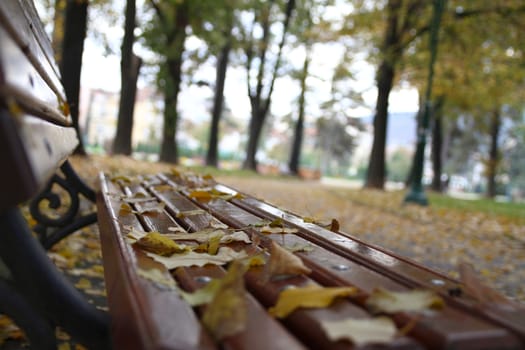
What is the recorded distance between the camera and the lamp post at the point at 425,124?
10.1 m

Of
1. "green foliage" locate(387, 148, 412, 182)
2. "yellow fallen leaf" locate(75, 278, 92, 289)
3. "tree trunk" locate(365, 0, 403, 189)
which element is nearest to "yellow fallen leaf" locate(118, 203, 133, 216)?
"yellow fallen leaf" locate(75, 278, 92, 289)

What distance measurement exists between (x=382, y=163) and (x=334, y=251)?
49.3 ft

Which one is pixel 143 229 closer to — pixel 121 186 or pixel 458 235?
pixel 121 186

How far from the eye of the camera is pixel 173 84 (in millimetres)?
14375

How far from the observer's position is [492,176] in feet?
81.8

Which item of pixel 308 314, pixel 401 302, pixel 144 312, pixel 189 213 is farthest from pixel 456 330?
pixel 189 213

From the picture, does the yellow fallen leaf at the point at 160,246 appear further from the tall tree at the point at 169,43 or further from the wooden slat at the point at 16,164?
the tall tree at the point at 169,43

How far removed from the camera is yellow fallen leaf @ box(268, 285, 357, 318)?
2.87 feet

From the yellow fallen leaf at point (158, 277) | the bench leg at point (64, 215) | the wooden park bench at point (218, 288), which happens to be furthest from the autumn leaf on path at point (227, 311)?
the bench leg at point (64, 215)

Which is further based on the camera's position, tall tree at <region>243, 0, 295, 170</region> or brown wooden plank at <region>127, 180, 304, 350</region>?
tall tree at <region>243, 0, 295, 170</region>

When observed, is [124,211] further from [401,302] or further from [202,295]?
[401,302]

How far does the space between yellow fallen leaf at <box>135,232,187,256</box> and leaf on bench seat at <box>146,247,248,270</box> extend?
0.08 ft

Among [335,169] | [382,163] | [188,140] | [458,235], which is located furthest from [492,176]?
[188,140]

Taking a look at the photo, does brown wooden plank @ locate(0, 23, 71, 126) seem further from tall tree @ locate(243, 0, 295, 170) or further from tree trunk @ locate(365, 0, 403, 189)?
tall tree @ locate(243, 0, 295, 170)
